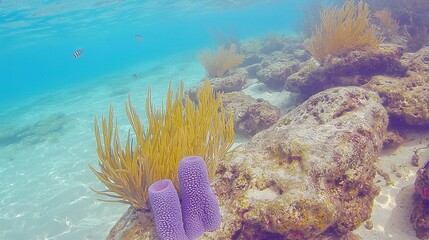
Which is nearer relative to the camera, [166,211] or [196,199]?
[166,211]

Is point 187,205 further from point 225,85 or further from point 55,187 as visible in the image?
point 225,85

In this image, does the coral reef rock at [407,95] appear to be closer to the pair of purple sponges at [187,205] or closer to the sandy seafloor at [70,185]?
the sandy seafloor at [70,185]

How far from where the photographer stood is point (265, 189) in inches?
134

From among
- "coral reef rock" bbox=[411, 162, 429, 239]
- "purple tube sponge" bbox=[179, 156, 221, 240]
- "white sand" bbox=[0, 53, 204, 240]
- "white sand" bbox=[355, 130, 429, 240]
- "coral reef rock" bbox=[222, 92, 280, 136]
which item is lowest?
"white sand" bbox=[0, 53, 204, 240]

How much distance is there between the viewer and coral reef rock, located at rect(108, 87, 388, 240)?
300 centimetres

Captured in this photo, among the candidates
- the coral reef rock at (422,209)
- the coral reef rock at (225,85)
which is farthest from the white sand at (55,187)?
the coral reef rock at (422,209)

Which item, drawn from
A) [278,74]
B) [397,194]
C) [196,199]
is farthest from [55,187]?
[397,194]

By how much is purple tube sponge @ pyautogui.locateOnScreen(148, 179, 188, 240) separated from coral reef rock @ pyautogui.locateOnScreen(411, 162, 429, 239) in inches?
107

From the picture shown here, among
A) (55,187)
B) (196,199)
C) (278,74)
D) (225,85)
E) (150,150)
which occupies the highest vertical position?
(150,150)

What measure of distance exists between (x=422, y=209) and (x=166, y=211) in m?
2.99

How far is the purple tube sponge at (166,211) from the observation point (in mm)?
2816

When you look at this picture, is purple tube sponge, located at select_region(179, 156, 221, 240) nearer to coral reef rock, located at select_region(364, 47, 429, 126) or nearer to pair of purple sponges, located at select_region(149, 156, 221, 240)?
pair of purple sponges, located at select_region(149, 156, 221, 240)

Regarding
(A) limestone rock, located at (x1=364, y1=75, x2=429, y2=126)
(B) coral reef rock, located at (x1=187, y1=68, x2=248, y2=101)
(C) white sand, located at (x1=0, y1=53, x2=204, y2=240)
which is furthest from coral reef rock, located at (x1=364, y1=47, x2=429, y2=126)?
(C) white sand, located at (x1=0, y1=53, x2=204, y2=240)

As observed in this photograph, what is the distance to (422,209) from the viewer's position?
11.3 feet
